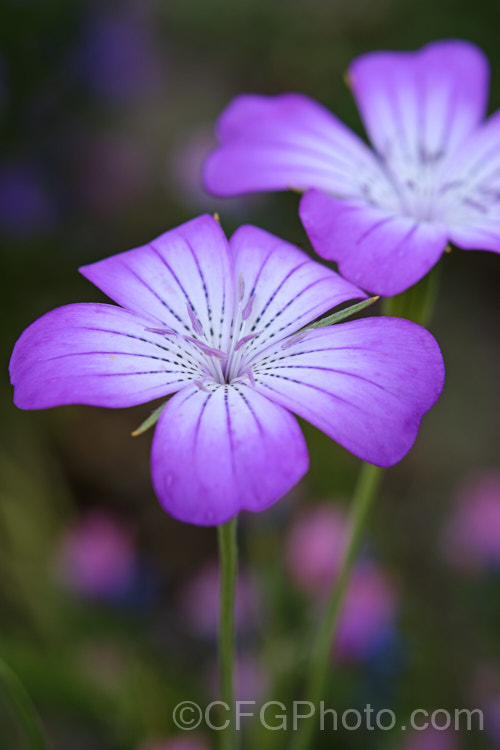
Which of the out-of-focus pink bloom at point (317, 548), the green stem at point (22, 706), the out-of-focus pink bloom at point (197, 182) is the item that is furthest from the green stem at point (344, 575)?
the out-of-focus pink bloom at point (197, 182)

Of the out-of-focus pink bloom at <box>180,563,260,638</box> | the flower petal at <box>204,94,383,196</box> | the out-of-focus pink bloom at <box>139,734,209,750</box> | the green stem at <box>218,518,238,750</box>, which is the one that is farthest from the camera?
the out-of-focus pink bloom at <box>180,563,260,638</box>

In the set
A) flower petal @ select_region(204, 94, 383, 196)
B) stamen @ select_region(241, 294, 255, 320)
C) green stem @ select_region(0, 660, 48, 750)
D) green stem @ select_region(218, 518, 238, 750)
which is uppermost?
flower petal @ select_region(204, 94, 383, 196)

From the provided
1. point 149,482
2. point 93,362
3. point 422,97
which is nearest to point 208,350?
point 93,362

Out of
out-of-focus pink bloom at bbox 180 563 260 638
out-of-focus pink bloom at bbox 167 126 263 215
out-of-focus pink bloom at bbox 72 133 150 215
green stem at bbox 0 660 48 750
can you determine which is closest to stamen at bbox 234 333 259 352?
green stem at bbox 0 660 48 750

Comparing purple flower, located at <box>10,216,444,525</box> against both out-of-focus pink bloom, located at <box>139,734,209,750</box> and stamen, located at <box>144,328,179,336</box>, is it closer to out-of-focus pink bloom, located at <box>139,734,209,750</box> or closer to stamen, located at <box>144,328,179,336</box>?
stamen, located at <box>144,328,179,336</box>

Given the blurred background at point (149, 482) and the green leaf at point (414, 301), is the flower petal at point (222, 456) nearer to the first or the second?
the green leaf at point (414, 301)

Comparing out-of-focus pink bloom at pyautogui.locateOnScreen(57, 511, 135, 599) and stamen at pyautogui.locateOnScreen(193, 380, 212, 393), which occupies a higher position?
stamen at pyautogui.locateOnScreen(193, 380, 212, 393)

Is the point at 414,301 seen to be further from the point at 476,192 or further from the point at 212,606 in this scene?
the point at 212,606
